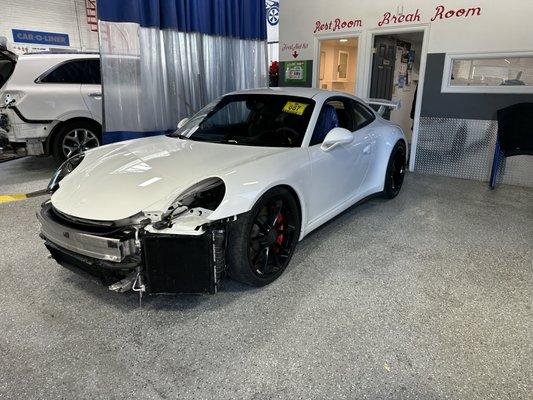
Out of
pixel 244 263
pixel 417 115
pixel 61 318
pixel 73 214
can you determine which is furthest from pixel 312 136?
pixel 417 115

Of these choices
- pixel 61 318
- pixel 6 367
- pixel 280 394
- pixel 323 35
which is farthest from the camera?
pixel 323 35

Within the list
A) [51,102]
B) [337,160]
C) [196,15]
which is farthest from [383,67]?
[51,102]

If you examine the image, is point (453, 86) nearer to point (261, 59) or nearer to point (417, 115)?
point (417, 115)

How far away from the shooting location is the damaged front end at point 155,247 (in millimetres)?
1840

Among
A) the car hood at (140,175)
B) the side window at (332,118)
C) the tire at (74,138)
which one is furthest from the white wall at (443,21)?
the car hood at (140,175)

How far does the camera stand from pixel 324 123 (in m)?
2.89

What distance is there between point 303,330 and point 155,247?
0.88m

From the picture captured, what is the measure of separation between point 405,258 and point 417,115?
→ 337 centimetres

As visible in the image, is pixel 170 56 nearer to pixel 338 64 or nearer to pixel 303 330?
pixel 338 64

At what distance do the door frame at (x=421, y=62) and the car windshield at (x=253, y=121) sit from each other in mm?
3247

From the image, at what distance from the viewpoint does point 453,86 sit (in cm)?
516

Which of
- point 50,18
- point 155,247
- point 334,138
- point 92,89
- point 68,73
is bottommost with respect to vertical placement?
point 155,247

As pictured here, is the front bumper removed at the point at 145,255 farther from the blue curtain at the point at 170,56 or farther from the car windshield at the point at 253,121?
the blue curtain at the point at 170,56

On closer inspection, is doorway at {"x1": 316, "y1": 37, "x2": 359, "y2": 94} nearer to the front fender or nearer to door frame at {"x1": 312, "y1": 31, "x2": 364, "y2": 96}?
door frame at {"x1": 312, "y1": 31, "x2": 364, "y2": 96}
